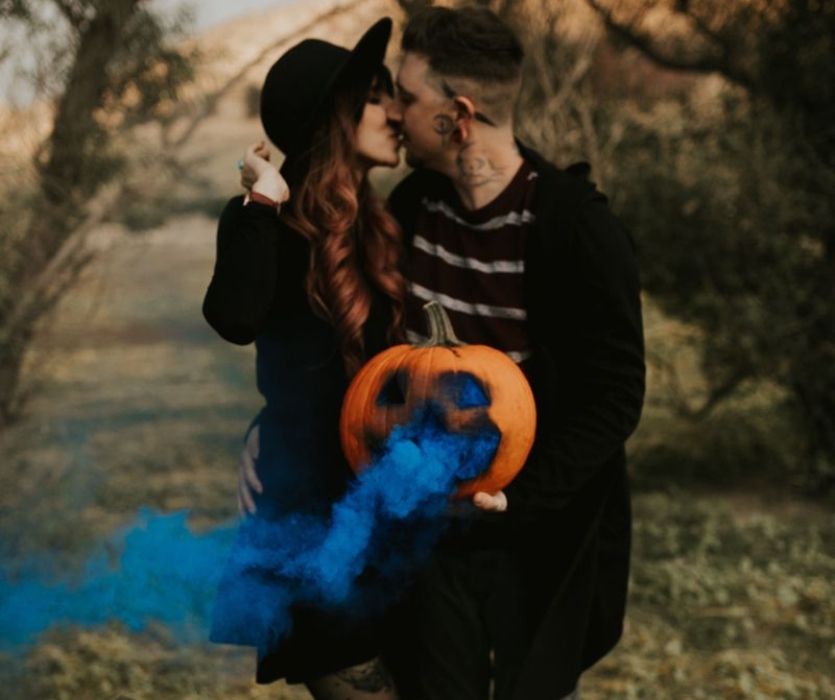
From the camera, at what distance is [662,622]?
5.73 m

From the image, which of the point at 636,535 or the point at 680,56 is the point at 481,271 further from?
the point at 680,56

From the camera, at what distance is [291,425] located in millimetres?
2824

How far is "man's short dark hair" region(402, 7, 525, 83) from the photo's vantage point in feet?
9.05

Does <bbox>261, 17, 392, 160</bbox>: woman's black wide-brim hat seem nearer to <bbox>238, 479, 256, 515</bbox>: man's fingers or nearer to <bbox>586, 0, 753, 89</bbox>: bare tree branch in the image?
<bbox>238, 479, 256, 515</bbox>: man's fingers

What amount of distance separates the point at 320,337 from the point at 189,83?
319 cm

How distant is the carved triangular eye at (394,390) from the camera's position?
2547 millimetres

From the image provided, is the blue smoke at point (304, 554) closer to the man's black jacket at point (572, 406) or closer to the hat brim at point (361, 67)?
the man's black jacket at point (572, 406)

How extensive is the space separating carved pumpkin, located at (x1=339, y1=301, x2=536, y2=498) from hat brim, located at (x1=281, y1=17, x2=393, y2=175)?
20.6 inches

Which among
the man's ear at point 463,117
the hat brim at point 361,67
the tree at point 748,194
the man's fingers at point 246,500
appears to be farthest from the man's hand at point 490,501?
the tree at point 748,194

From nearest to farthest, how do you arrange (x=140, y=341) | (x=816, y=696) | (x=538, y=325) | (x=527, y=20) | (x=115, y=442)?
(x=538, y=325) → (x=816, y=696) → (x=527, y=20) → (x=115, y=442) → (x=140, y=341)

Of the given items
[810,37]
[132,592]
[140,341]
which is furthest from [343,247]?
[140,341]

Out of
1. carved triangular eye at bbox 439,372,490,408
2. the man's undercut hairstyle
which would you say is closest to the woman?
the man's undercut hairstyle

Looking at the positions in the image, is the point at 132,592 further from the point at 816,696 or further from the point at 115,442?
the point at 115,442

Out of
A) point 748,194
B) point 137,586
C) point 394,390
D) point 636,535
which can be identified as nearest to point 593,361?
point 394,390
